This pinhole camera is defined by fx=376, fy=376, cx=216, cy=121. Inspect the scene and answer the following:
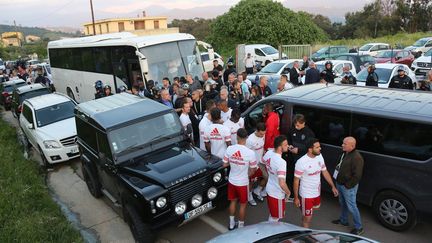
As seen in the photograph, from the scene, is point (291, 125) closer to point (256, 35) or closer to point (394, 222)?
point (394, 222)

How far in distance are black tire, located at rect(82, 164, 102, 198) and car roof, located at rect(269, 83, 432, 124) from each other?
401 cm

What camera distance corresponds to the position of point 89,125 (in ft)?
24.0

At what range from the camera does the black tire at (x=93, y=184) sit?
7.70m

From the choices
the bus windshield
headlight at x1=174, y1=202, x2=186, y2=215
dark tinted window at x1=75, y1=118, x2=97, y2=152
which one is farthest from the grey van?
the bus windshield

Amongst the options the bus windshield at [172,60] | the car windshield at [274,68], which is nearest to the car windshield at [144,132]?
the bus windshield at [172,60]

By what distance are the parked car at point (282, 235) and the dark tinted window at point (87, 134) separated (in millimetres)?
3780

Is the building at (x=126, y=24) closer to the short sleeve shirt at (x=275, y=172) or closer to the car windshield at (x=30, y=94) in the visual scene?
the car windshield at (x=30, y=94)

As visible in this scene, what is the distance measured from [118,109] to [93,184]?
1.76 metres

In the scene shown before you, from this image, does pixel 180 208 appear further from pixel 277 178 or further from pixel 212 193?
pixel 277 178

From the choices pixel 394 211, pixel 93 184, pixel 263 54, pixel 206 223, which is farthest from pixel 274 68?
pixel 394 211

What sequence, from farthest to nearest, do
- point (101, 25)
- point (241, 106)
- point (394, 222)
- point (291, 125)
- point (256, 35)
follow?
point (101, 25) < point (256, 35) < point (241, 106) < point (291, 125) < point (394, 222)

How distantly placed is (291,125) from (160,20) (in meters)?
91.1

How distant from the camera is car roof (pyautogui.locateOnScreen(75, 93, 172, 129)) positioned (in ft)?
22.4

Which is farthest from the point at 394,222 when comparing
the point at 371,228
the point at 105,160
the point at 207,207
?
the point at 105,160
